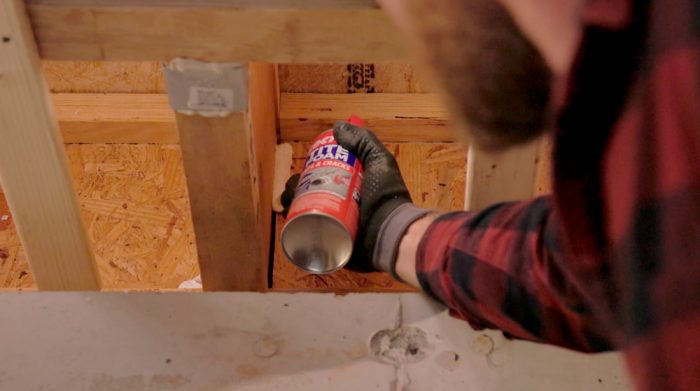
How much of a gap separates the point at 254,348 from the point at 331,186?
0.43m

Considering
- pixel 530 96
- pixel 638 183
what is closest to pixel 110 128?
pixel 530 96

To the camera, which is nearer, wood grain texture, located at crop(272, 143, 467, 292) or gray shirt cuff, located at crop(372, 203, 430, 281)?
gray shirt cuff, located at crop(372, 203, 430, 281)

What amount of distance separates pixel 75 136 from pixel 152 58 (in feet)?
3.48

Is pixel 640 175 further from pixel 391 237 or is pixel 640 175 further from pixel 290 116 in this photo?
pixel 290 116

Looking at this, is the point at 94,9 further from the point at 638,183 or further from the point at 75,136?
the point at 75,136

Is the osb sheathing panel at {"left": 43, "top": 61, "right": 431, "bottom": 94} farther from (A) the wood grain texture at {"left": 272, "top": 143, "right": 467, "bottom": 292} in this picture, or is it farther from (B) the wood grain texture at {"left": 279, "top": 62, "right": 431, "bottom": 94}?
(A) the wood grain texture at {"left": 272, "top": 143, "right": 467, "bottom": 292}

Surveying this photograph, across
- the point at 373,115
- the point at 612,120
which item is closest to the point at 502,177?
the point at 612,120

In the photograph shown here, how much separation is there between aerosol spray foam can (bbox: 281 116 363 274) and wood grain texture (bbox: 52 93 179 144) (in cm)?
57

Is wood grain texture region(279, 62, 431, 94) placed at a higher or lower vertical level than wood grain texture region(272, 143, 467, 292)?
higher

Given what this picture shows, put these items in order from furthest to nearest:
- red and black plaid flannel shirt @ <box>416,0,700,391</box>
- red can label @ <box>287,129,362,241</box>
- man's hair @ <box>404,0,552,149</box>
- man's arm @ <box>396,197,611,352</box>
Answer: red can label @ <box>287,129,362,241</box>
man's arm @ <box>396,197,611,352</box>
man's hair @ <box>404,0,552,149</box>
red and black plaid flannel shirt @ <box>416,0,700,391</box>

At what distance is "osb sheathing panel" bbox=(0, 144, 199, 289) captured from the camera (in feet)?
5.24

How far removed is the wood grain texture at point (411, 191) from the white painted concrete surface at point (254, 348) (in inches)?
18.2

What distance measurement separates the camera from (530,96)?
0.52 metres

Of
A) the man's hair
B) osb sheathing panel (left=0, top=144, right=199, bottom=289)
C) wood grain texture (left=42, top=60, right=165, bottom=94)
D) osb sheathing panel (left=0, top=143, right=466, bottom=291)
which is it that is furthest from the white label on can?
wood grain texture (left=42, top=60, right=165, bottom=94)
